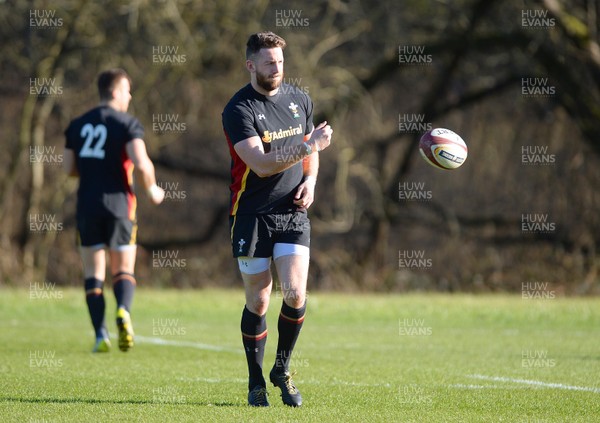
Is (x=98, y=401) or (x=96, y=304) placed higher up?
(x=96, y=304)

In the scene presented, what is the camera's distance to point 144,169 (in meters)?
9.18

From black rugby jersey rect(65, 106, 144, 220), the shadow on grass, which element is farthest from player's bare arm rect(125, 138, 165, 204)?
the shadow on grass

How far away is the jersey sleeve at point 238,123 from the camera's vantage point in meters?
6.29

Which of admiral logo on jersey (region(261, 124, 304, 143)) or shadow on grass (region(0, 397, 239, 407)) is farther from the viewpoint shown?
admiral logo on jersey (region(261, 124, 304, 143))

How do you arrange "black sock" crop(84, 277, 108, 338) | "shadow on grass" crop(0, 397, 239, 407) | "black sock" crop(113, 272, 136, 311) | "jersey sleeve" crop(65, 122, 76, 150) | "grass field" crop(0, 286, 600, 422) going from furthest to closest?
1. "jersey sleeve" crop(65, 122, 76, 150)
2. "black sock" crop(84, 277, 108, 338)
3. "black sock" crop(113, 272, 136, 311)
4. "shadow on grass" crop(0, 397, 239, 407)
5. "grass field" crop(0, 286, 600, 422)

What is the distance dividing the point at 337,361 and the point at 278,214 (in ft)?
8.76

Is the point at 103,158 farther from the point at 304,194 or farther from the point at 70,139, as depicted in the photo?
the point at 304,194

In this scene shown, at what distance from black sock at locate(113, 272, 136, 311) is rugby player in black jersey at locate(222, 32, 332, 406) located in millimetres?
2906

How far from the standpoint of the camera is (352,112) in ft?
75.7

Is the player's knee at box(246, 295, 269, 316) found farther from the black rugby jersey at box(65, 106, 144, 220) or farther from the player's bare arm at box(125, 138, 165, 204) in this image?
the black rugby jersey at box(65, 106, 144, 220)

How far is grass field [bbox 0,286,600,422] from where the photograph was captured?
5.97 m

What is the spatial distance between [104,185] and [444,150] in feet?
11.9

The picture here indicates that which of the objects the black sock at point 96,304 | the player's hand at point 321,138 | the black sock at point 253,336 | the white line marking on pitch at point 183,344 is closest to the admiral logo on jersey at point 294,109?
Answer: the player's hand at point 321,138

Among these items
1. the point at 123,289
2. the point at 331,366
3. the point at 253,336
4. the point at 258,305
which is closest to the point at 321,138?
the point at 258,305
